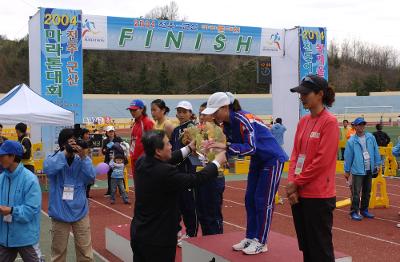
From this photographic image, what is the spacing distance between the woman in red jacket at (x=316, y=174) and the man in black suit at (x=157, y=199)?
74 cm

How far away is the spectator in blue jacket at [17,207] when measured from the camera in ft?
14.1

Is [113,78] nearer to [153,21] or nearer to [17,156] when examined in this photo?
[153,21]

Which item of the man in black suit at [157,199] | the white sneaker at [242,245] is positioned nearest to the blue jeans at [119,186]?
the white sneaker at [242,245]

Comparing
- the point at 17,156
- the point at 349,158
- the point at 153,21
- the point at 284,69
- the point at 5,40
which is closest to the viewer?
the point at 17,156

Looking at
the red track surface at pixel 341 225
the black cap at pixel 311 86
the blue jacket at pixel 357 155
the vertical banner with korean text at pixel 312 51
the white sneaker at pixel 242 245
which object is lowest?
the red track surface at pixel 341 225

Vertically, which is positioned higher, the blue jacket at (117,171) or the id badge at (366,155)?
the id badge at (366,155)

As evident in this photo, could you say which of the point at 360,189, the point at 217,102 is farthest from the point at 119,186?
the point at 217,102

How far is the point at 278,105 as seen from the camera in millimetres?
18719

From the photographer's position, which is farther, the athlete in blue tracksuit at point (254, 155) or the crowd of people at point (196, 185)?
the athlete in blue tracksuit at point (254, 155)

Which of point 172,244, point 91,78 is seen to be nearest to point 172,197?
point 172,244

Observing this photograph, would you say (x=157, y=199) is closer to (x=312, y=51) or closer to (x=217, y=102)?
(x=217, y=102)

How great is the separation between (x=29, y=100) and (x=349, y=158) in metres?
6.41

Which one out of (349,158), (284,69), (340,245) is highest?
(284,69)

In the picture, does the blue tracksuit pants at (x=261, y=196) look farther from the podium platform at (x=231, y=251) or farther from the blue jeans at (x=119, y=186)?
the blue jeans at (x=119, y=186)
